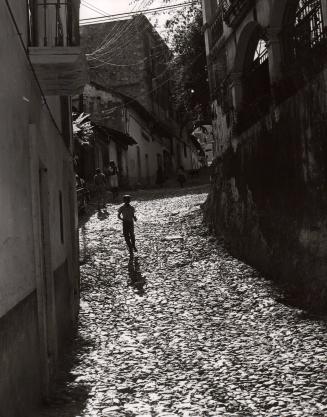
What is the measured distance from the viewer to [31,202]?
6016 millimetres

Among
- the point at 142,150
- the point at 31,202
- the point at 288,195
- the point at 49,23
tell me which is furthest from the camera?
the point at 142,150

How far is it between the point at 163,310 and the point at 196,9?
1596 cm

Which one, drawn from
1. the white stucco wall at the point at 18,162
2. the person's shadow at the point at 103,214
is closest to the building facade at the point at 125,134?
the person's shadow at the point at 103,214

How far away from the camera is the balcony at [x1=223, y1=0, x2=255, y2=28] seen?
1358 cm

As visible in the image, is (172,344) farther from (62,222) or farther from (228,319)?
(62,222)

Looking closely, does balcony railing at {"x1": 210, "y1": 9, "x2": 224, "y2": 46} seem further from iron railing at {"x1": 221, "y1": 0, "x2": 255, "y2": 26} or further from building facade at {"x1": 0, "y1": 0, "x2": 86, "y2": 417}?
building facade at {"x1": 0, "y1": 0, "x2": 86, "y2": 417}

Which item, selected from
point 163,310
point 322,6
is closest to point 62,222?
point 163,310

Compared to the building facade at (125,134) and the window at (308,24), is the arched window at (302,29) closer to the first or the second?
the window at (308,24)

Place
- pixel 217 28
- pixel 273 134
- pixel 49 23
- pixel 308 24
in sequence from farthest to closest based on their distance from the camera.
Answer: pixel 217 28 → pixel 273 134 → pixel 308 24 → pixel 49 23

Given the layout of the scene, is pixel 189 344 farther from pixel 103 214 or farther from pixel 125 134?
pixel 125 134

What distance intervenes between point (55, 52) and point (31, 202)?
1.88 metres

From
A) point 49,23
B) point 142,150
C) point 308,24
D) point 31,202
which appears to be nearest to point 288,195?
point 308,24

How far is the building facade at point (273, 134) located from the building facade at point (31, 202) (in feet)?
12.4

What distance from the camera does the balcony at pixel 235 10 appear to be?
13.6 m
